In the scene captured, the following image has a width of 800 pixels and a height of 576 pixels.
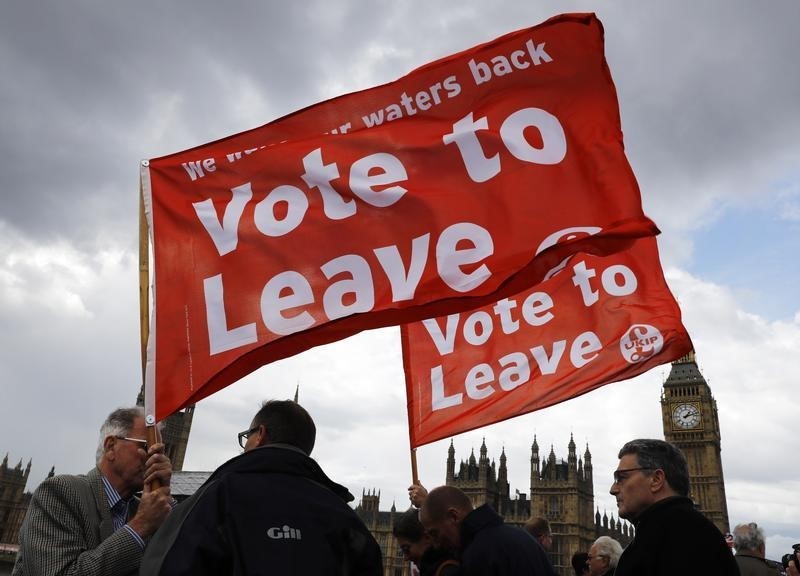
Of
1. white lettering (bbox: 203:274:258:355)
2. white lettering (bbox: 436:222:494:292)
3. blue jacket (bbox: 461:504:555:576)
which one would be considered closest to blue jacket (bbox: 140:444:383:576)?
blue jacket (bbox: 461:504:555:576)

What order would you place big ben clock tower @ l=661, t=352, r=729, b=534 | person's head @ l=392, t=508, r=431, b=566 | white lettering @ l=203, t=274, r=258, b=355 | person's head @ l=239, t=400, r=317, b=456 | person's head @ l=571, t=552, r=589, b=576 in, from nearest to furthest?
person's head @ l=239, t=400, r=317, b=456
white lettering @ l=203, t=274, r=258, b=355
person's head @ l=392, t=508, r=431, b=566
person's head @ l=571, t=552, r=589, b=576
big ben clock tower @ l=661, t=352, r=729, b=534

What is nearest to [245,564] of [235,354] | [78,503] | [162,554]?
[162,554]

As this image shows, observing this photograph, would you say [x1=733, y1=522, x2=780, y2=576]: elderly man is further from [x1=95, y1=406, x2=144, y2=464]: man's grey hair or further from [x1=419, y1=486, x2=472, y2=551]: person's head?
[x1=95, y1=406, x2=144, y2=464]: man's grey hair

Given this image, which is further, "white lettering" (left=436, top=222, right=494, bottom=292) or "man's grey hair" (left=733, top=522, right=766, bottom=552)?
"man's grey hair" (left=733, top=522, right=766, bottom=552)

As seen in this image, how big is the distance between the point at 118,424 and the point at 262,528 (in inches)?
70.1

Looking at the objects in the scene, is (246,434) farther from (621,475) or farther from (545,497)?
(545,497)

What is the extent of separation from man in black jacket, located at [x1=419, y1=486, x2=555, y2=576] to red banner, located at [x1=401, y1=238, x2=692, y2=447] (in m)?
1.08

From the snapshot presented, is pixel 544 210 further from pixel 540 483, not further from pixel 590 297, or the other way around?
pixel 540 483

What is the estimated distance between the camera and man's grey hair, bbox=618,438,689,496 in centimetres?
379

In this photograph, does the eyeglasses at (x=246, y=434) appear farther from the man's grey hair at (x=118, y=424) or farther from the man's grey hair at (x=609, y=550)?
the man's grey hair at (x=609, y=550)

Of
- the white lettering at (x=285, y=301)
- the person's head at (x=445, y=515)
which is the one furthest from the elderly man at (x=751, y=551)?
the white lettering at (x=285, y=301)

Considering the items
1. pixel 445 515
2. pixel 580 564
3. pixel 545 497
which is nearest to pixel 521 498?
pixel 545 497

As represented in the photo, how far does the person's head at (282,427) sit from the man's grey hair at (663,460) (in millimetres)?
1932

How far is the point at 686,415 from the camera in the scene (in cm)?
8644
